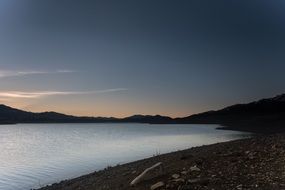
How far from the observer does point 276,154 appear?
1952 centimetres

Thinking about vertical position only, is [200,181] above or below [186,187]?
above

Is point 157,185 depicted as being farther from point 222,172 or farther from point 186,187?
point 222,172

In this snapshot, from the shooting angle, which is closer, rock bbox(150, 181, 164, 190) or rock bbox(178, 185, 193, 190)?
rock bbox(178, 185, 193, 190)

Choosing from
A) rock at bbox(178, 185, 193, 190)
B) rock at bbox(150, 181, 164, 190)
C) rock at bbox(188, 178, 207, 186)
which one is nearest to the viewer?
rock at bbox(178, 185, 193, 190)

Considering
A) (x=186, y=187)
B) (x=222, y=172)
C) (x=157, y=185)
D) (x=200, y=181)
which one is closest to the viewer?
(x=186, y=187)

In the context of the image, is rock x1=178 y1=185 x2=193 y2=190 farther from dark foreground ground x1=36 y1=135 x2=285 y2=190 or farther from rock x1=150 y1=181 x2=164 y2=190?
rock x1=150 y1=181 x2=164 y2=190

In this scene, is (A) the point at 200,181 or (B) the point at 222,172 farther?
(B) the point at 222,172

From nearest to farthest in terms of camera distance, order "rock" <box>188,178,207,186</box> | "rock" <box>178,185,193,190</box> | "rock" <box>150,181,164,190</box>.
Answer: "rock" <box>178,185,193,190</box>
"rock" <box>188,178,207,186</box>
"rock" <box>150,181,164,190</box>

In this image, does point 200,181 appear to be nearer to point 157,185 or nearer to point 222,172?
point 222,172

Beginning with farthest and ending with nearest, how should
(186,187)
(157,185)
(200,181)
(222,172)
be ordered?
(222,172) → (157,185) → (200,181) → (186,187)

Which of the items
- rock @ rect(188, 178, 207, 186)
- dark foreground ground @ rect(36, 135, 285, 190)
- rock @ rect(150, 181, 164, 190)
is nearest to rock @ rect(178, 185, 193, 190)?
dark foreground ground @ rect(36, 135, 285, 190)

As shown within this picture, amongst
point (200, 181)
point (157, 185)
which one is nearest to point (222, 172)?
point (200, 181)

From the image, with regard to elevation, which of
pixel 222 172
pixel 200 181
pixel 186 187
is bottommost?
pixel 186 187

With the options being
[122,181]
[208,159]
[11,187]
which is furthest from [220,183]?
[11,187]
